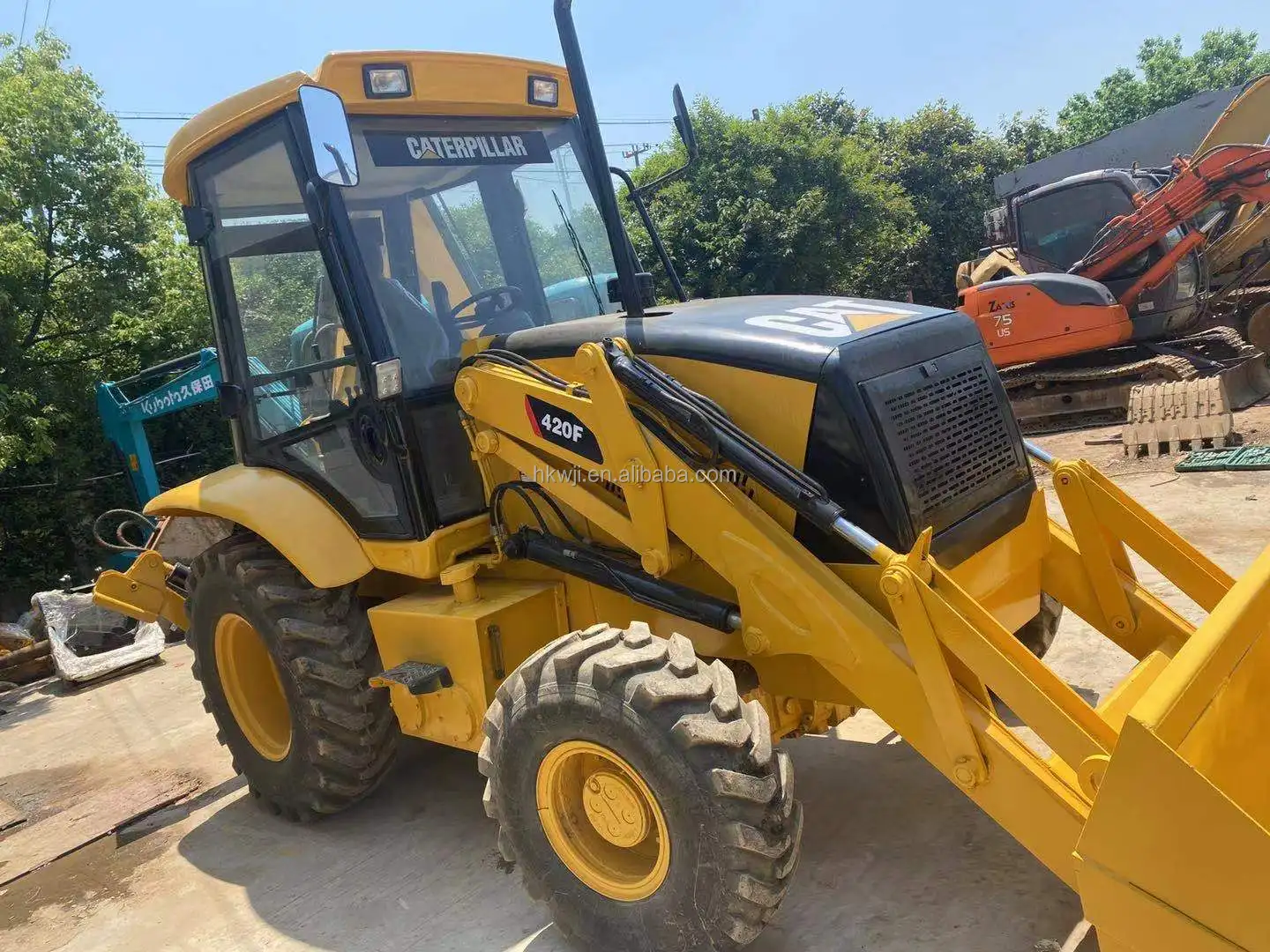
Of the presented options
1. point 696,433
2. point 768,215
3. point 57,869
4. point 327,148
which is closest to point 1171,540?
point 696,433

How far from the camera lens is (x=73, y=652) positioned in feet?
→ 26.5

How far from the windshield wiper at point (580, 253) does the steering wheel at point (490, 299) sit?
347mm

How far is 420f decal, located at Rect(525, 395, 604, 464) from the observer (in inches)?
133

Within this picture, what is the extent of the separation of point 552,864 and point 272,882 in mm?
1520

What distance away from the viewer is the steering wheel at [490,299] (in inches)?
155

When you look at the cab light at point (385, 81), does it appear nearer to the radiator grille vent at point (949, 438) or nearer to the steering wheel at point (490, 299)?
the steering wheel at point (490, 299)

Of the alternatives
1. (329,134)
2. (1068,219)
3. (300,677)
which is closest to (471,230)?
(329,134)

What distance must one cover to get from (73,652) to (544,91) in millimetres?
6369

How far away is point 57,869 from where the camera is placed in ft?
14.5

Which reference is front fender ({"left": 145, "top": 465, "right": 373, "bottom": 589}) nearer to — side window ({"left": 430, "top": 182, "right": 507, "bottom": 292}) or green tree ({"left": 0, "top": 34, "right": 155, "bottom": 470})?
side window ({"left": 430, "top": 182, "right": 507, "bottom": 292})

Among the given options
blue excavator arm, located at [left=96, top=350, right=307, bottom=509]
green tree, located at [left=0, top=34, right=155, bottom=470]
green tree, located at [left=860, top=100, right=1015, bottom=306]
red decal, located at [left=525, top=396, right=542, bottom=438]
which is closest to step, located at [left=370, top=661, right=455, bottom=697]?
red decal, located at [left=525, top=396, right=542, bottom=438]

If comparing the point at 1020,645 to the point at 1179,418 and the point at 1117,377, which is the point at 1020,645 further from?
the point at 1117,377

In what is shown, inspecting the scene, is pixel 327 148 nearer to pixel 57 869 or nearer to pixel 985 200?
pixel 57 869

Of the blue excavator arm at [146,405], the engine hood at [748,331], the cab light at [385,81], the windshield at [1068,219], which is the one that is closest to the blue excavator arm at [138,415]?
the blue excavator arm at [146,405]
